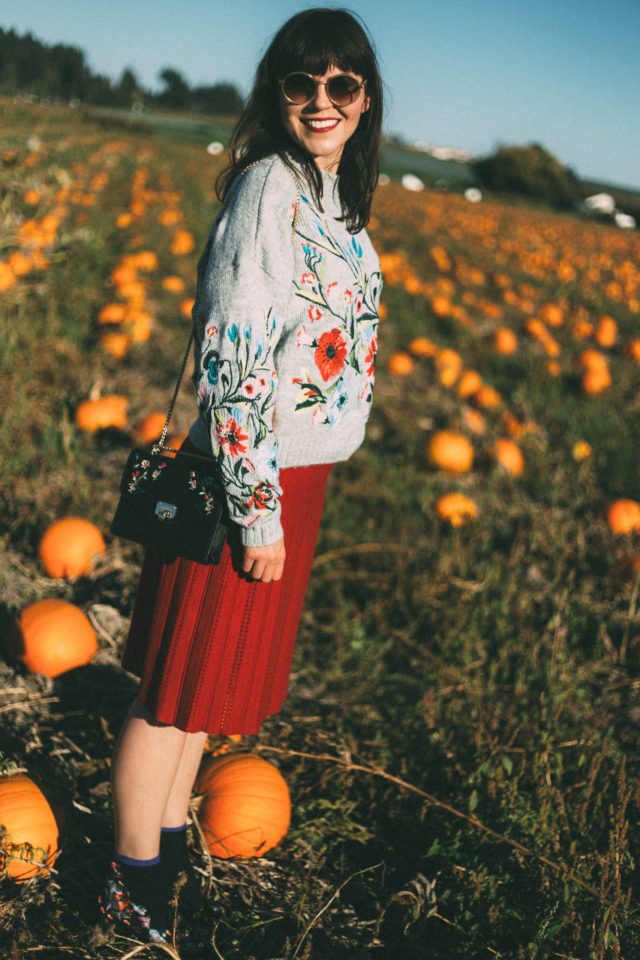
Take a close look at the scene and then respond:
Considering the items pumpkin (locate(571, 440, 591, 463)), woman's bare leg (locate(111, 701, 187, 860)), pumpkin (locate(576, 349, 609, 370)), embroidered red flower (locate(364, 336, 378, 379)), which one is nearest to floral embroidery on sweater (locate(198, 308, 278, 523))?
embroidered red flower (locate(364, 336, 378, 379))

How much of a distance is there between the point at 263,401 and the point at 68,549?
183cm

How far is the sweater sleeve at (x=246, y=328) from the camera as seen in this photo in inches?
51.0

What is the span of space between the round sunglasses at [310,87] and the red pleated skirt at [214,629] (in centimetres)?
79

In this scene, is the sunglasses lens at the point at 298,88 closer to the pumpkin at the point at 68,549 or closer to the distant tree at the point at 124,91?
the pumpkin at the point at 68,549

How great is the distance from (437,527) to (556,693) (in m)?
1.19

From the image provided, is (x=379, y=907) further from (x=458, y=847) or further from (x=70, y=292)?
(x=70, y=292)

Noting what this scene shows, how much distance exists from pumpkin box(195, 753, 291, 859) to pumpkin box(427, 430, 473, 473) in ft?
8.39

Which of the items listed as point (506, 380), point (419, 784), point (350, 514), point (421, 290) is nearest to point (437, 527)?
point (350, 514)

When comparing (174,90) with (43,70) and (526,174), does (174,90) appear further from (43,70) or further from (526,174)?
(43,70)

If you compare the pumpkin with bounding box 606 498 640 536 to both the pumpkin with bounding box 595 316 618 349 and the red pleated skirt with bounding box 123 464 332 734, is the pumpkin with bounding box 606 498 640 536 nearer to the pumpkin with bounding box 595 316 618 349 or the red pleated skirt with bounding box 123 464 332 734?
the red pleated skirt with bounding box 123 464 332 734

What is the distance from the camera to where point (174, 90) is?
58.5 meters

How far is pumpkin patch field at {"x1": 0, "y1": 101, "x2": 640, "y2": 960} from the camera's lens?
1803mm

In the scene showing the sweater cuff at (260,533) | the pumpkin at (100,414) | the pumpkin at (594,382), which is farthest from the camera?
the pumpkin at (594,382)

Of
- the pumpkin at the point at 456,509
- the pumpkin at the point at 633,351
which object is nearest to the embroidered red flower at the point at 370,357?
the pumpkin at the point at 456,509
